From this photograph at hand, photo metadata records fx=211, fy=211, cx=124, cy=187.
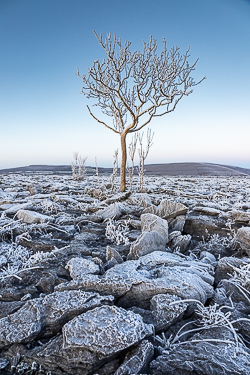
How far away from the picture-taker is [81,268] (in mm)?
2096

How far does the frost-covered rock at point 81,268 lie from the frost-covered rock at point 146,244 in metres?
0.57

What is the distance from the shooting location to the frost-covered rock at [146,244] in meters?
2.56

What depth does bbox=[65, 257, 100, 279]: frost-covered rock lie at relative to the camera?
6.62 ft

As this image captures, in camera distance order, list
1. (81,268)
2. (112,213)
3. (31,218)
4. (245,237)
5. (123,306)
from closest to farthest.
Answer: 1. (123,306)
2. (81,268)
3. (245,237)
4. (31,218)
5. (112,213)

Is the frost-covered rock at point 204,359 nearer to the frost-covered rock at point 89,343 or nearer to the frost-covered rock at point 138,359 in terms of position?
the frost-covered rock at point 138,359

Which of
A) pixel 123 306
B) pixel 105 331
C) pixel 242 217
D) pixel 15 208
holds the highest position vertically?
pixel 15 208

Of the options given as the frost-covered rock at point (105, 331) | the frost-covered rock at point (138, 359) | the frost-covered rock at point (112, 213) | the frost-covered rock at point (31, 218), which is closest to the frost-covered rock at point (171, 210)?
the frost-covered rock at point (112, 213)

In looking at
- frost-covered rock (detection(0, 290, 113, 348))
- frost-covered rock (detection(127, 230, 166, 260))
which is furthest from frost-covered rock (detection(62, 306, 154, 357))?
frost-covered rock (detection(127, 230, 166, 260))

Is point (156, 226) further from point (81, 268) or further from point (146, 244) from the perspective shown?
point (81, 268)

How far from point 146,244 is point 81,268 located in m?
0.90

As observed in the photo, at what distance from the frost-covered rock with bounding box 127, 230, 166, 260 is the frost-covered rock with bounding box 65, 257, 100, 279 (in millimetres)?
566

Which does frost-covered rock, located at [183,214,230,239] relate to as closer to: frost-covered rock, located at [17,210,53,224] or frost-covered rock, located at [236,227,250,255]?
frost-covered rock, located at [236,227,250,255]

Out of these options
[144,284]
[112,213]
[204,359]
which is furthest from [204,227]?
[204,359]

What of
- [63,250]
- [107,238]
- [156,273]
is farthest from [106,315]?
[107,238]
